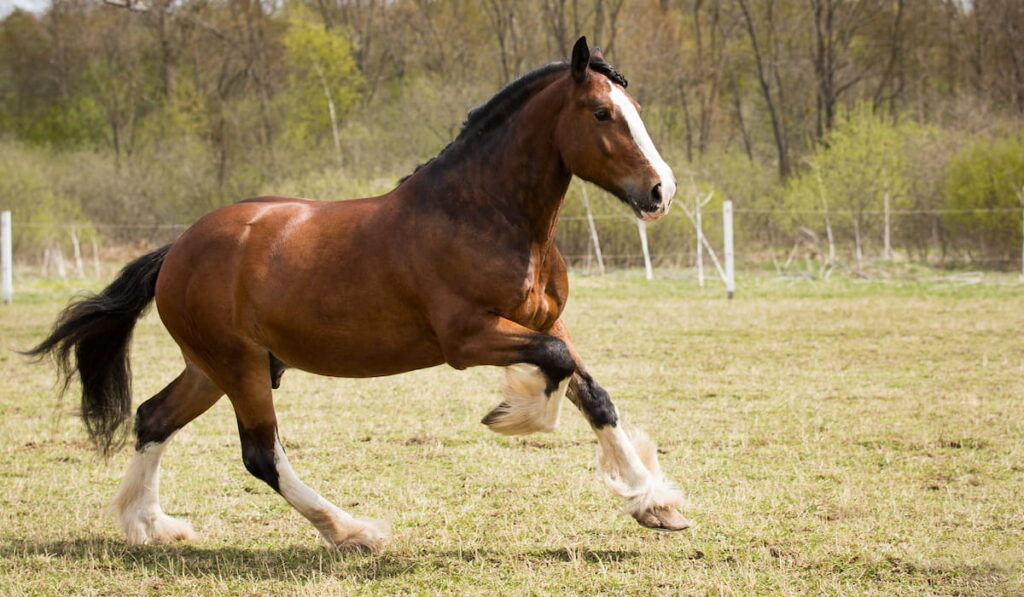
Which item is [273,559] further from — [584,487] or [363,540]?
[584,487]

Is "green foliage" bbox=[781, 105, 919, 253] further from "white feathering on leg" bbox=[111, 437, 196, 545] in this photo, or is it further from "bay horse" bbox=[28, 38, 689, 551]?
"white feathering on leg" bbox=[111, 437, 196, 545]

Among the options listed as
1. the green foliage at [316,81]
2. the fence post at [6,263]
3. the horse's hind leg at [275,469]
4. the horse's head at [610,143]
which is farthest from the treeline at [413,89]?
the horse's head at [610,143]

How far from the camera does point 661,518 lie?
13.2ft

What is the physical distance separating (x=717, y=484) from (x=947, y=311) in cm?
1031

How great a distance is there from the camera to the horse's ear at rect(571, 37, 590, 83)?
3875mm

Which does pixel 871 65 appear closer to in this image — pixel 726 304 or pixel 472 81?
pixel 472 81

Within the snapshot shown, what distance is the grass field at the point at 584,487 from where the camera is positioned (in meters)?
3.78

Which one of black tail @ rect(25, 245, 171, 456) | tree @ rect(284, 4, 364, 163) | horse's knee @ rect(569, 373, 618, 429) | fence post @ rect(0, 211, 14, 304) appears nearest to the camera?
horse's knee @ rect(569, 373, 618, 429)

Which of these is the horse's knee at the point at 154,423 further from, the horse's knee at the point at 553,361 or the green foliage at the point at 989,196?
the green foliage at the point at 989,196

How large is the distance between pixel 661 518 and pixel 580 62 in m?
1.92

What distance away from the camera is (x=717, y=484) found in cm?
511

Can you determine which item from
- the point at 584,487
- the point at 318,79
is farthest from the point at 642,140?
the point at 318,79

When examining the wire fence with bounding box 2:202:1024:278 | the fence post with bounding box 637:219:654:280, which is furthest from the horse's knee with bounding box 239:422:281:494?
the wire fence with bounding box 2:202:1024:278

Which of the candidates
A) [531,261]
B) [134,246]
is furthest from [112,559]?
[134,246]
